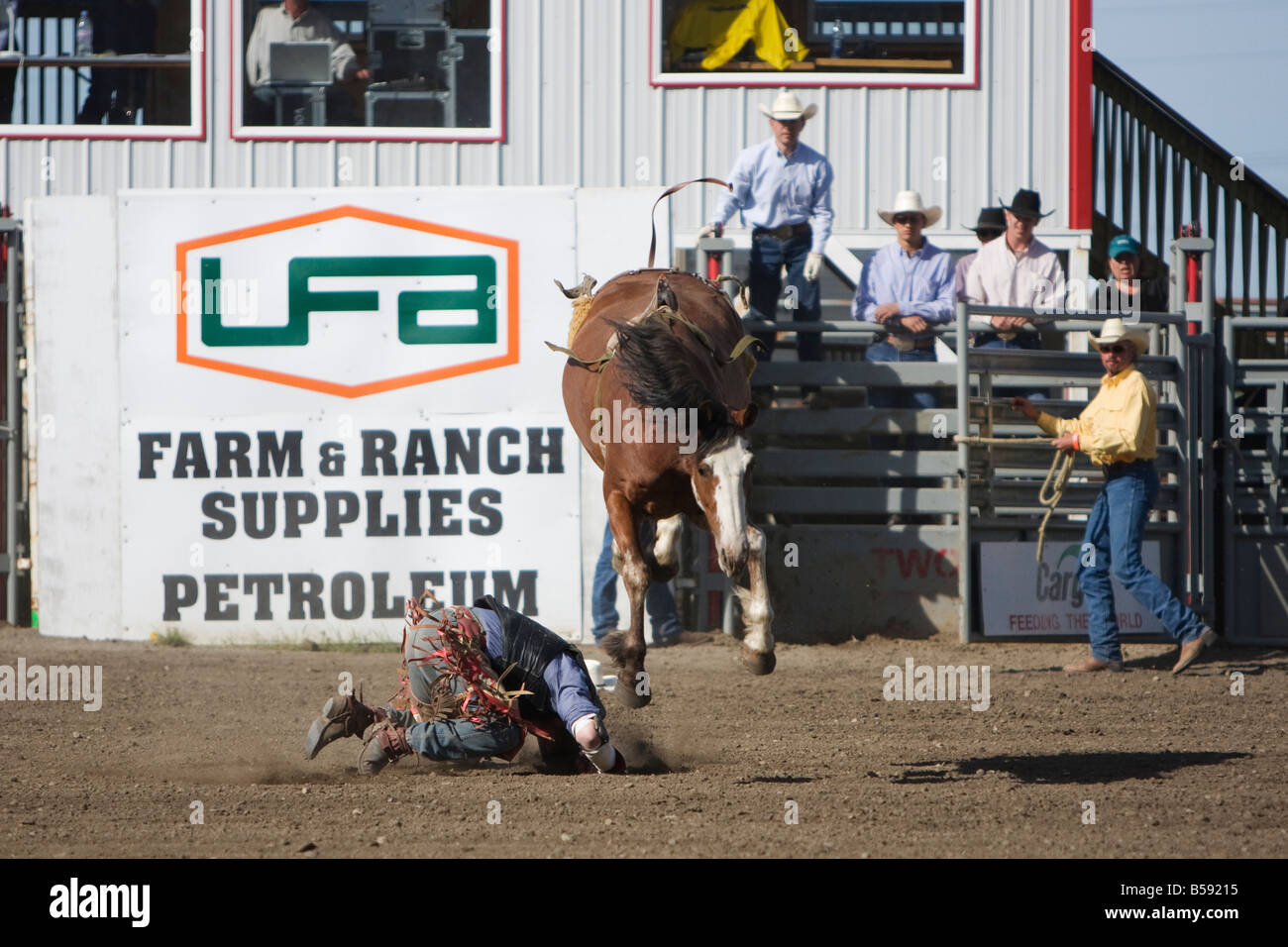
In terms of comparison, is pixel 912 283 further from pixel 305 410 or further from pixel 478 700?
pixel 478 700

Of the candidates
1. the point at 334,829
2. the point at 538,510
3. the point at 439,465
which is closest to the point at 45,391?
the point at 439,465

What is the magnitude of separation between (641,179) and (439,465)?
360 cm

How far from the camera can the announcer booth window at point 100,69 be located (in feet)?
40.4

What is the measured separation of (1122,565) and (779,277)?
308 cm

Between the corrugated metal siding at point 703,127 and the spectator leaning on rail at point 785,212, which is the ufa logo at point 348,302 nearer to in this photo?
the spectator leaning on rail at point 785,212

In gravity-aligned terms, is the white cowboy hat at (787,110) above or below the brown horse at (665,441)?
above

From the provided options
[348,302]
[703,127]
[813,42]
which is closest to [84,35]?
[348,302]

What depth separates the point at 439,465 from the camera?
9.97 meters

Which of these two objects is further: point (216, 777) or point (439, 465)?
point (439, 465)

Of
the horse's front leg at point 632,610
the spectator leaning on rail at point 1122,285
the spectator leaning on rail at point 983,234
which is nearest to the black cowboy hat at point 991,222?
the spectator leaning on rail at point 983,234

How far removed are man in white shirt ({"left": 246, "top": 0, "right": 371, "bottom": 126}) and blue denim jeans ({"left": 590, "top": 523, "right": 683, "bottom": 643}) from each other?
4.85 meters

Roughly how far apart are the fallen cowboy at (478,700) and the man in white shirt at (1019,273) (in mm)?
5526

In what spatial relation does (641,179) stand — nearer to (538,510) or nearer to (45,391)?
(538,510)
